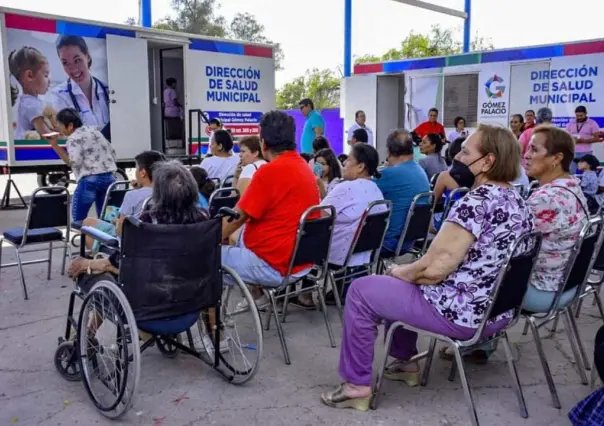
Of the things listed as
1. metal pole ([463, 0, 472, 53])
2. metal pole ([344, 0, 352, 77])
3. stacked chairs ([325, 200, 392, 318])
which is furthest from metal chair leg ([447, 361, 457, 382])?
metal pole ([463, 0, 472, 53])

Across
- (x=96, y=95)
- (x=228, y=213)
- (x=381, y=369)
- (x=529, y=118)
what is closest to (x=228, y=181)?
(x=228, y=213)

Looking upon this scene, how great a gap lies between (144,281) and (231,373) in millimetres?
768

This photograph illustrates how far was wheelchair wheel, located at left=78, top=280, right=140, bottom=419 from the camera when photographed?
7.89 feet

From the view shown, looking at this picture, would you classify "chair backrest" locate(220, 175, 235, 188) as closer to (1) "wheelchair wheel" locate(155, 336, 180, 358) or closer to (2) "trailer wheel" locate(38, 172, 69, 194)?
(1) "wheelchair wheel" locate(155, 336, 180, 358)

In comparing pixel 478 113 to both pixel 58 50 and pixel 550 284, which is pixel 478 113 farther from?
pixel 550 284

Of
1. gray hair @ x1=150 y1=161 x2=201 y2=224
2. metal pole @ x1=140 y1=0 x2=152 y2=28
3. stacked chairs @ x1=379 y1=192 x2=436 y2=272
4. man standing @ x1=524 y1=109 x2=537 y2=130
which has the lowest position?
stacked chairs @ x1=379 y1=192 x2=436 y2=272

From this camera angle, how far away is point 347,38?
588 inches

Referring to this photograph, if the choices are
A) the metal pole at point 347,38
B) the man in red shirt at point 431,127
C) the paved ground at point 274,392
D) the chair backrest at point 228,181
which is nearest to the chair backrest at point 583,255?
the paved ground at point 274,392

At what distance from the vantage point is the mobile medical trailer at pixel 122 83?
7.43 metres

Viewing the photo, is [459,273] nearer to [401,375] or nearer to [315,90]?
[401,375]

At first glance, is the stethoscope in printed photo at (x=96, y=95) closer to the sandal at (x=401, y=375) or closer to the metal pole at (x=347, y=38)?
the sandal at (x=401, y=375)

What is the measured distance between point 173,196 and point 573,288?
187 cm

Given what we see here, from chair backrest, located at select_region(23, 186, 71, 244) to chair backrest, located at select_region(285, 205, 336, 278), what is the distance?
2.08 metres

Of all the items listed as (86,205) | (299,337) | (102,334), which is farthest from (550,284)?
(86,205)
